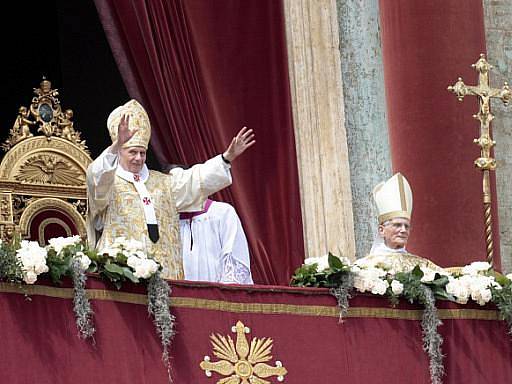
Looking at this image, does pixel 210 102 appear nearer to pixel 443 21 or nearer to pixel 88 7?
pixel 443 21

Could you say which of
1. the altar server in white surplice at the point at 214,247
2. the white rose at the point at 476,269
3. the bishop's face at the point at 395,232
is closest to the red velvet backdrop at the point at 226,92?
the altar server in white surplice at the point at 214,247

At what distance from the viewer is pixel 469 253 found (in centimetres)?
1345

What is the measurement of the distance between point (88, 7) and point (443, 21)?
3478 millimetres

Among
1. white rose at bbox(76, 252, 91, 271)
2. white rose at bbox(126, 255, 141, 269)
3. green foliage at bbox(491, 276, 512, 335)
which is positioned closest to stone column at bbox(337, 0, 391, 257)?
green foliage at bbox(491, 276, 512, 335)

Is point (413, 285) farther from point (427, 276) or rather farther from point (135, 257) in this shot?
point (135, 257)

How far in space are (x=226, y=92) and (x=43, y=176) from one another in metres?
1.52

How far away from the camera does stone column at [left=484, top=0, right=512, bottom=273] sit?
47.8 feet

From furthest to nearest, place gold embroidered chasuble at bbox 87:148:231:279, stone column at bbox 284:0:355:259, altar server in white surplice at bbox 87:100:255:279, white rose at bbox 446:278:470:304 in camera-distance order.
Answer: stone column at bbox 284:0:355:259, altar server in white surplice at bbox 87:100:255:279, gold embroidered chasuble at bbox 87:148:231:279, white rose at bbox 446:278:470:304

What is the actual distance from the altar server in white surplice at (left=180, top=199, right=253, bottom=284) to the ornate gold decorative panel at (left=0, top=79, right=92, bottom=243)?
48.1 inches

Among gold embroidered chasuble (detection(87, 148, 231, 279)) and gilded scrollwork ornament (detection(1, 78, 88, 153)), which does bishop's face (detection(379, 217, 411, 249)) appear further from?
gilded scrollwork ornament (detection(1, 78, 88, 153))

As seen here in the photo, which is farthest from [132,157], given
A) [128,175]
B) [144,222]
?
[144,222]

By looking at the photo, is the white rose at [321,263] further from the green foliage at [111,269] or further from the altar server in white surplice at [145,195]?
the green foliage at [111,269]

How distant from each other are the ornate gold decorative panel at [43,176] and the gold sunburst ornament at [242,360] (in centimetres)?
272

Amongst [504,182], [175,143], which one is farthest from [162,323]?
[504,182]
